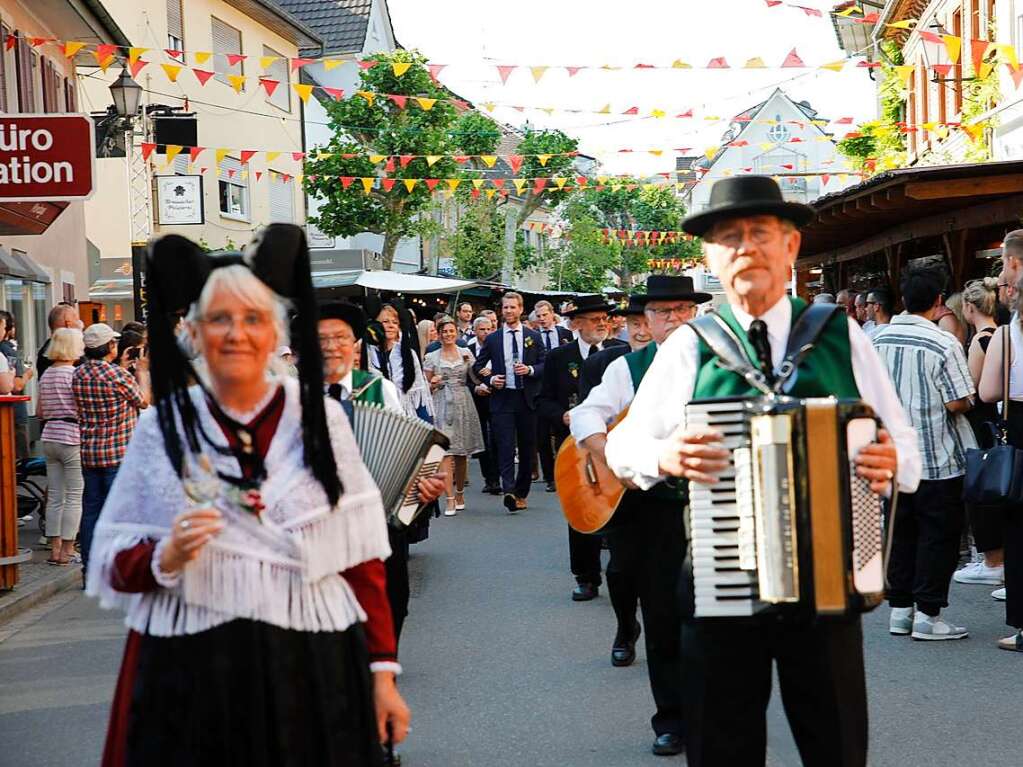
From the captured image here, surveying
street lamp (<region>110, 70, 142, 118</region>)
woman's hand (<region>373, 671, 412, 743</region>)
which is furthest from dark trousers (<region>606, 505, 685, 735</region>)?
street lamp (<region>110, 70, 142, 118</region>)

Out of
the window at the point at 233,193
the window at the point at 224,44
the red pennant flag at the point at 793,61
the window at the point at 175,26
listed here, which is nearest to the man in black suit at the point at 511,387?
the red pennant flag at the point at 793,61

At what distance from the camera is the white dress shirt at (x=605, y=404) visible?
5.77 meters

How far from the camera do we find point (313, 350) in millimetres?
3299

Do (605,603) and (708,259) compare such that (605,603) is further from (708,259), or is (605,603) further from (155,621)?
Answer: (155,621)

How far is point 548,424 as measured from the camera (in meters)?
14.6

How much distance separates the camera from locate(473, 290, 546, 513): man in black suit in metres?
14.8

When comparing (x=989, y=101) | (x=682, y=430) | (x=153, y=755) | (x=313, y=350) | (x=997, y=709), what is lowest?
(x=997, y=709)

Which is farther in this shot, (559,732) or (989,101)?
(989,101)

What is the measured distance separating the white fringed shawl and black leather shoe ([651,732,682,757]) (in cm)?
278

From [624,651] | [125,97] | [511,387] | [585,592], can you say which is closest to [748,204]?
[624,651]

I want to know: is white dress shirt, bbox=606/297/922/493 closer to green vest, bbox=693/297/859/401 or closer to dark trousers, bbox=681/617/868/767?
green vest, bbox=693/297/859/401

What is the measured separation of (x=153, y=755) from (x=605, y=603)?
6341 millimetres

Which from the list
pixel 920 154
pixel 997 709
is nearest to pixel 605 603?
pixel 997 709

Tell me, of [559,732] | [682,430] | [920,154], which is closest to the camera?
[682,430]
